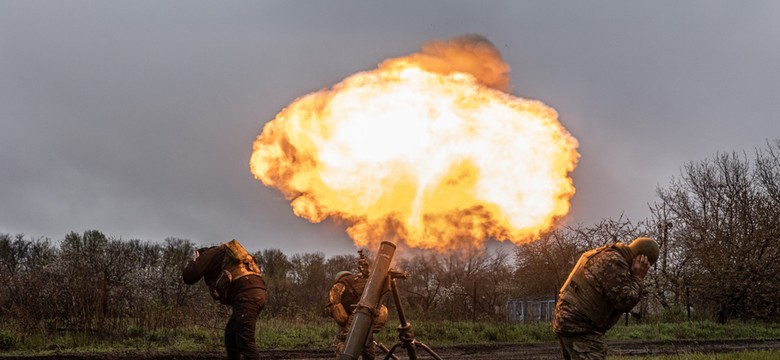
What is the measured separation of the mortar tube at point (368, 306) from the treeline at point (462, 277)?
11.9 metres

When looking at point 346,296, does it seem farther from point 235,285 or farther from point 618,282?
point 618,282

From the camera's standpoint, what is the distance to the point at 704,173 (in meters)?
37.5

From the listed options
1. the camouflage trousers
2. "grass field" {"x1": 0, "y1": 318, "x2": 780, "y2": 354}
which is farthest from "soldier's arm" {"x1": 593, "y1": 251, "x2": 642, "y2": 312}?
"grass field" {"x1": 0, "y1": 318, "x2": 780, "y2": 354}

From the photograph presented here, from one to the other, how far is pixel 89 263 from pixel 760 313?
91.7 feet

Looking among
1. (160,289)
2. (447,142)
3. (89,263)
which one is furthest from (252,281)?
(160,289)

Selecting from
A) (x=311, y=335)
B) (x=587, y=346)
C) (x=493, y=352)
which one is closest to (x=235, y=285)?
(x=587, y=346)

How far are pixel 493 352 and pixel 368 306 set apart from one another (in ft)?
38.6

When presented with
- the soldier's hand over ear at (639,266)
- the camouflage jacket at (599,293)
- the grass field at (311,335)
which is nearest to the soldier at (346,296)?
the camouflage jacket at (599,293)

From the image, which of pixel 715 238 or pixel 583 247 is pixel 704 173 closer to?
pixel 715 238

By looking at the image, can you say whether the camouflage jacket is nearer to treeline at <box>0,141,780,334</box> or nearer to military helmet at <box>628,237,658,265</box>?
military helmet at <box>628,237,658,265</box>

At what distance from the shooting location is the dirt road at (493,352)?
13617mm

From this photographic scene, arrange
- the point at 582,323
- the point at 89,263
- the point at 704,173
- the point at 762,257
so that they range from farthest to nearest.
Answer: the point at 704,173
the point at 762,257
the point at 89,263
the point at 582,323

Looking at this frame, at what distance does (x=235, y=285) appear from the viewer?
321 inches

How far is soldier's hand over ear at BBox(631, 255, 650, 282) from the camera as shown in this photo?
22.7 feet
